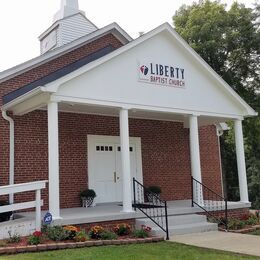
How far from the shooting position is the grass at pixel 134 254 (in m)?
7.75

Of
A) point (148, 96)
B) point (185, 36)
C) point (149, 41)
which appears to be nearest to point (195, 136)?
point (148, 96)

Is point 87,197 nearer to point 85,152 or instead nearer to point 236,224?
point 85,152

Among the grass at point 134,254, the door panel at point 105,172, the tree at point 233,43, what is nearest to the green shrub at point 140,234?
the grass at point 134,254

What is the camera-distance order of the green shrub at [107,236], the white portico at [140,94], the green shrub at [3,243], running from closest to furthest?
the green shrub at [3,243]
the green shrub at [107,236]
the white portico at [140,94]

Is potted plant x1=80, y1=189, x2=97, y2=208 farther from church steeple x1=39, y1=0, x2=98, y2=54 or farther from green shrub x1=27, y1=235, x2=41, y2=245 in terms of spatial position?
church steeple x1=39, y1=0, x2=98, y2=54

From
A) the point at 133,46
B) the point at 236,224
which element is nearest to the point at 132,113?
the point at 133,46

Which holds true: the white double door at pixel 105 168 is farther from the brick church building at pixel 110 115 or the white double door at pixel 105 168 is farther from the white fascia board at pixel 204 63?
the white fascia board at pixel 204 63

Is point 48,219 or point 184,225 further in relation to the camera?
point 184,225

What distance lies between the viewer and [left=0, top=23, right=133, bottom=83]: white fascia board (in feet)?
42.8

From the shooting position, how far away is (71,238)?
361 inches

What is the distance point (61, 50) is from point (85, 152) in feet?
12.0

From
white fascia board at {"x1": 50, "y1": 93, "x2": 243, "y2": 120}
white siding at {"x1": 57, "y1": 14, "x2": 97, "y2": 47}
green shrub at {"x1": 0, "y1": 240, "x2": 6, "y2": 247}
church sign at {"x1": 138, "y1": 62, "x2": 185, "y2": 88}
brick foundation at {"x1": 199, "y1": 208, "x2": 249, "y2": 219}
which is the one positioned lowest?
green shrub at {"x1": 0, "y1": 240, "x2": 6, "y2": 247}

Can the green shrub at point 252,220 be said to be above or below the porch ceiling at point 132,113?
below

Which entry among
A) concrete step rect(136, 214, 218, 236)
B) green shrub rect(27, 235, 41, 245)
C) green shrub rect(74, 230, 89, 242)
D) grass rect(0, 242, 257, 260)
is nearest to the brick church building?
concrete step rect(136, 214, 218, 236)
